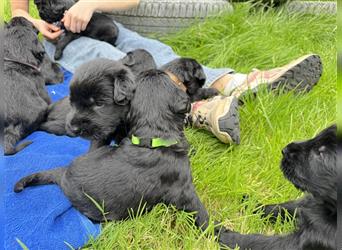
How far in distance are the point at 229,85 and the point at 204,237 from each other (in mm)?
1762

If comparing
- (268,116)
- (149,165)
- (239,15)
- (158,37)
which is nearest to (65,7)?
(158,37)

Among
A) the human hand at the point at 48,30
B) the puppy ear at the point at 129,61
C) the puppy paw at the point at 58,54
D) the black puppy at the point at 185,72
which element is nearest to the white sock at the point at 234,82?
the black puppy at the point at 185,72

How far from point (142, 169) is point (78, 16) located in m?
2.30

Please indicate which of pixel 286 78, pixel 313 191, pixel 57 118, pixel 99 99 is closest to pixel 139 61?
pixel 57 118

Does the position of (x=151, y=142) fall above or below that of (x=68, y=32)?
above

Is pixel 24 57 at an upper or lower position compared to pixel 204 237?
upper

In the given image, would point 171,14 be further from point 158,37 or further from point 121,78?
point 121,78

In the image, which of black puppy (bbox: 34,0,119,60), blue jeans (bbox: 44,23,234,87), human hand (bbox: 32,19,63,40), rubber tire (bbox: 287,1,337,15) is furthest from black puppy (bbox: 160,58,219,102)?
rubber tire (bbox: 287,1,337,15)

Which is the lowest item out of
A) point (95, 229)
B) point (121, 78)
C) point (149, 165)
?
point (95, 229)

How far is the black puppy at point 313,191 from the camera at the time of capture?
221 centimetres

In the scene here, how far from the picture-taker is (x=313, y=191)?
230 centimetres

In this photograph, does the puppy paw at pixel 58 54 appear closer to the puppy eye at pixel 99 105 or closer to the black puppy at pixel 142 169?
the puppy eye at pixel 99 105

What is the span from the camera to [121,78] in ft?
9.45

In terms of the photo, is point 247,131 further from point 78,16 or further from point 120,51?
point 78,16
